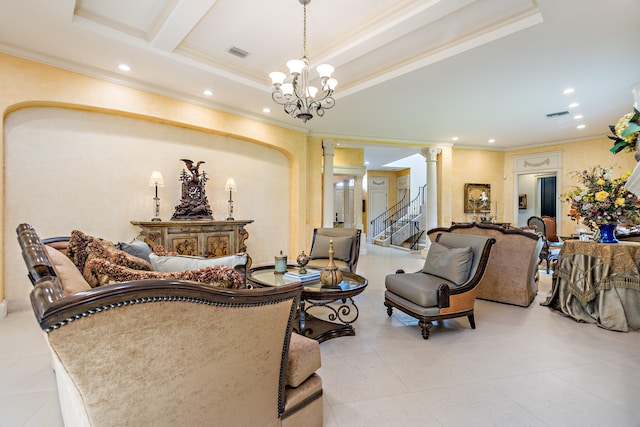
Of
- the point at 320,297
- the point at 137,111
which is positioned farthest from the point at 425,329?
the point at 137,111

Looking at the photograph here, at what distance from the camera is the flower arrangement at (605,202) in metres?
2.95

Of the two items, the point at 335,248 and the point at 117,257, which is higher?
the point at 117,257

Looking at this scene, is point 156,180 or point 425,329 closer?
point 425,329

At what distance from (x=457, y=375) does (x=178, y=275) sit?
2031mm

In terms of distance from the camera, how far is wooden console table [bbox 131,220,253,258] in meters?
4.06

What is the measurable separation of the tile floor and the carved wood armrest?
33cm

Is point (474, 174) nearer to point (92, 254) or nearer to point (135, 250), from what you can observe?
point (135, 250)

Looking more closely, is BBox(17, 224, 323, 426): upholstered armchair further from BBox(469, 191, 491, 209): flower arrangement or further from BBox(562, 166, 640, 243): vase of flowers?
BBox(469, 191, 491, 209): flower arrangement

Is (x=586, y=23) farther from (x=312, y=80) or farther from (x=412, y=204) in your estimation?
(x=412, y=204)

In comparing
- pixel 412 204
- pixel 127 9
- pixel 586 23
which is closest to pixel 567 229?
Result: pixel 412 204

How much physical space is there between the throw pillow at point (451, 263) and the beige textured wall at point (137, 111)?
339cm

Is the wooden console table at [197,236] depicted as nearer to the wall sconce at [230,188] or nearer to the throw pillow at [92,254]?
the wall sconce at [230,188]

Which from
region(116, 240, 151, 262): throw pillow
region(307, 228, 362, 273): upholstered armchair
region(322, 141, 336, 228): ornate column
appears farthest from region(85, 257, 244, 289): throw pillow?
region(322, 141, 336, 228): ornate column

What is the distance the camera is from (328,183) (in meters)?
6.96
